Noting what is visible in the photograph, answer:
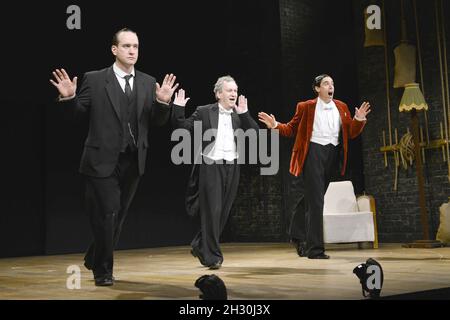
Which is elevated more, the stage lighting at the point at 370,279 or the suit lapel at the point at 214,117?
the suit lapel at the point at 214,117

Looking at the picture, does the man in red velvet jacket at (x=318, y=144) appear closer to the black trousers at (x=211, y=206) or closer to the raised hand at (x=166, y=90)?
the black trousers at (x=211, y=206)

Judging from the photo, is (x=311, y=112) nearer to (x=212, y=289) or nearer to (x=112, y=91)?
(x=112, y=91)

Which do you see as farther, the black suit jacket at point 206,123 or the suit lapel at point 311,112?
the suit lapel at point 311,112

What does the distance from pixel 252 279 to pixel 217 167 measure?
1.11 m

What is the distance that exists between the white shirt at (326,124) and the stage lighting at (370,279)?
8.54 feet

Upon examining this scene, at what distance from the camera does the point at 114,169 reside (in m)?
3.63

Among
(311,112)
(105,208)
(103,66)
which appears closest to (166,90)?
(105,208)

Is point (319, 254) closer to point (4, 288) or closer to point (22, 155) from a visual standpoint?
point (4, 288)

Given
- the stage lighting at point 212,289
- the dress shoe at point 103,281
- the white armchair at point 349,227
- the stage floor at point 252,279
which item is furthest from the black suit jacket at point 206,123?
the white armchair at point 349,227

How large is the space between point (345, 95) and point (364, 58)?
0.94 metres

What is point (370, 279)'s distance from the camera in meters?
2.83

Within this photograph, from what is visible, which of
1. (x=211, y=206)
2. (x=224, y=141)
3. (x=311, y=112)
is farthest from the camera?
(x=311, y=112)

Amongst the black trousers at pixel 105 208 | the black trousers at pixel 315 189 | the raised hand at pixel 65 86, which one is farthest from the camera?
the black trousers at pixel 315 189

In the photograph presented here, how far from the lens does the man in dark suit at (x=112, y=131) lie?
360cm
